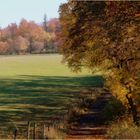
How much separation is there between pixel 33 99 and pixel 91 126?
1894cm

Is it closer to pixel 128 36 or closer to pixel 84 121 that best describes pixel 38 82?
pixel 84 121

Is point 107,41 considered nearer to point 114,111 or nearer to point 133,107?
point 133,107

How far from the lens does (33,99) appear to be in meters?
53.1

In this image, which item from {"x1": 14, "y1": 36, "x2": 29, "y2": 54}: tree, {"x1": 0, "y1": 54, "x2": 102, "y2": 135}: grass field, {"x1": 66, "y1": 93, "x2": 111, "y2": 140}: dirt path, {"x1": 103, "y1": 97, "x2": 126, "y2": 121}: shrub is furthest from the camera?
{"x1": 14, "y1": 36, "x2": 29, "y2": 54}: tree

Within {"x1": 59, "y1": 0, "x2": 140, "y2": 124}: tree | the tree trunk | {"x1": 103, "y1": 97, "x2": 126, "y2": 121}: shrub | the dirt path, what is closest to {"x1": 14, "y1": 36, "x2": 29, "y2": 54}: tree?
the dirt path

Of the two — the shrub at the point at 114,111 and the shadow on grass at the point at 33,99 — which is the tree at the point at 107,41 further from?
the shadow on grass at the point at 33,99

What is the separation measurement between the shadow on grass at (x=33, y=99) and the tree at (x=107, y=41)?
785cm

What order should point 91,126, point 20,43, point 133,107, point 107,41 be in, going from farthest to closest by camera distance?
point 20,43, point 91,126, point 133,107, point 107,41

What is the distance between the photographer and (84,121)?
3706 centimetres

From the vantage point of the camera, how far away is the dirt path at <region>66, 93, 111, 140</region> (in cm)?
3046

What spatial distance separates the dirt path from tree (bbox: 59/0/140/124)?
9.04 ft

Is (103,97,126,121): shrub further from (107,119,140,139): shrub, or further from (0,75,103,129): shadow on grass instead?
(0,75,103,129): shadow on grass

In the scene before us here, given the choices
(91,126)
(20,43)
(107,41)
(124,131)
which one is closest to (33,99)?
(91,126)

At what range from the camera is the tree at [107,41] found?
79.3ft
